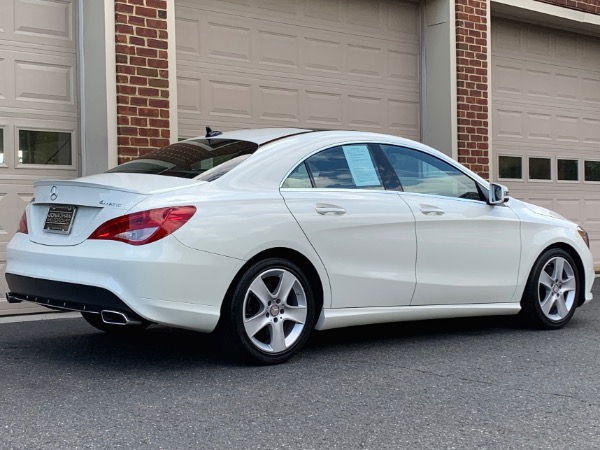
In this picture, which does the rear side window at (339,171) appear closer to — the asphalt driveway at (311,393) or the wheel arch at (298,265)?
the wheel arch at (298,265)

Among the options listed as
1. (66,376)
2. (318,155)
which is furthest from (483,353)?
(66,376)

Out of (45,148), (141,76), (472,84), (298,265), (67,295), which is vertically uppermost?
(472,84)

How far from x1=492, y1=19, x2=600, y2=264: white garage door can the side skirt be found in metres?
5.46

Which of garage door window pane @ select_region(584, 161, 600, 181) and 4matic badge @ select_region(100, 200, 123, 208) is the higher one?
garage door window pane @ select_region(584, 161, 600, 181)

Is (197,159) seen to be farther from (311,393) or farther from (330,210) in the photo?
(311,393)

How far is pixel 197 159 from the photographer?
532cm

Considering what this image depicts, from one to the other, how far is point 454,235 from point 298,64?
13.9 feet

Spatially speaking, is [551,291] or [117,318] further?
[551,291]

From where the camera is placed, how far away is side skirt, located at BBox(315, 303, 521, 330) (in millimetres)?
5305

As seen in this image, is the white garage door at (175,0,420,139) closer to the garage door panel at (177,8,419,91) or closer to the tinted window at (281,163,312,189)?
the garage door panel at (177,8,419,91)

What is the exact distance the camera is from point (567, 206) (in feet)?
40.5

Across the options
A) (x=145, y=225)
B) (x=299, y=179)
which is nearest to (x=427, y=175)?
(x=299, y=179)

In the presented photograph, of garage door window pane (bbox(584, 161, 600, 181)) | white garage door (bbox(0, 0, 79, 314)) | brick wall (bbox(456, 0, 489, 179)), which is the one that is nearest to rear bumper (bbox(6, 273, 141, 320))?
white garage door (bbox(0, 0, 79, 314))

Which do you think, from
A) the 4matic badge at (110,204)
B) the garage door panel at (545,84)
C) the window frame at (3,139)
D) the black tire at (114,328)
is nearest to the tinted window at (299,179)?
the 4matic badge at (110,204)
